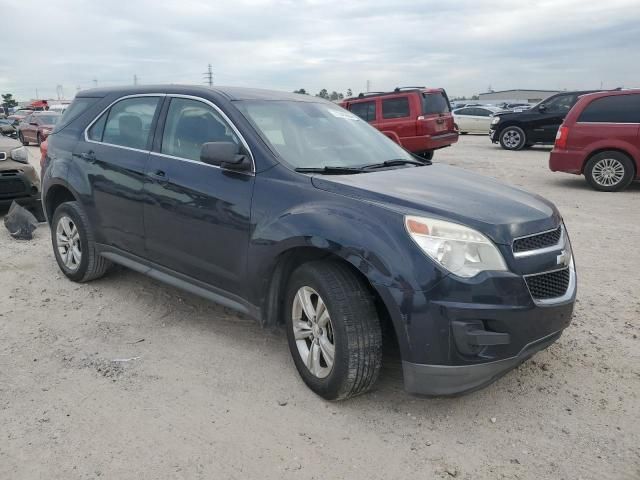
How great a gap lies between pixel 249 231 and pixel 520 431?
74.5 inches

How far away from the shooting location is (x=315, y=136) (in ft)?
12.8

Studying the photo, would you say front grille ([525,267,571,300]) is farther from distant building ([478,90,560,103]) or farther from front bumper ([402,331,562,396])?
distant building ([478,90,560,103])

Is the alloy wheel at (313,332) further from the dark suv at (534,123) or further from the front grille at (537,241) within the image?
the dark suv at (534,123)

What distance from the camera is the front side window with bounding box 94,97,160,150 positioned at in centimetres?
431

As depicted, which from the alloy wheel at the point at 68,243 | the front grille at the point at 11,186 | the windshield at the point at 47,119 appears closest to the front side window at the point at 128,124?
the alloy wheel at the point at 68,243

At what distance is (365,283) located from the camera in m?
3.06

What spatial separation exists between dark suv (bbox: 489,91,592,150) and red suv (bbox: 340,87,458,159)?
4067 millimetres

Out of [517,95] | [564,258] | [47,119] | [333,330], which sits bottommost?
[333,330]

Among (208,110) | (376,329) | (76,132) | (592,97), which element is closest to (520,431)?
(376,329)

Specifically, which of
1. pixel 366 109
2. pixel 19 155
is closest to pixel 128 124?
pixel 19 155

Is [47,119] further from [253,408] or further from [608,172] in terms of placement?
[253,408]

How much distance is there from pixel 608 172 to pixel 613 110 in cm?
108

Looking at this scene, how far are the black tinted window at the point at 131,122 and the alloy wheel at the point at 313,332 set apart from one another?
1.91 m

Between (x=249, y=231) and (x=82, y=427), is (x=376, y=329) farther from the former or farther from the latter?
(x=82, y=427)
